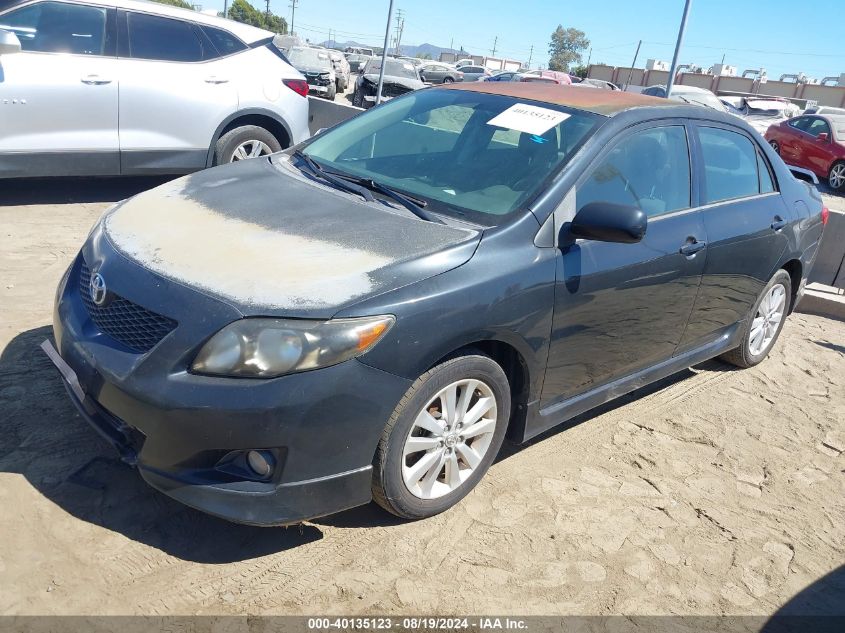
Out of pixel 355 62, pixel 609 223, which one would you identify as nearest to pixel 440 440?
pixel 609 223

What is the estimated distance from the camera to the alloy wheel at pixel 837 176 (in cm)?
1702

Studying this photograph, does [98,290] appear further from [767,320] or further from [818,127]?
[818,127]

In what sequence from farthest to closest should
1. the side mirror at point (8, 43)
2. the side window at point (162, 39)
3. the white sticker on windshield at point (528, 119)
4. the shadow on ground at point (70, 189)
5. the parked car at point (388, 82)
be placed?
the parked car at point (388, 82), the shadow on ground at point (70, 189), the side window at point (162, 39), the side mirror at point (8, 43), the white sticker on windshield at point (528, 119)

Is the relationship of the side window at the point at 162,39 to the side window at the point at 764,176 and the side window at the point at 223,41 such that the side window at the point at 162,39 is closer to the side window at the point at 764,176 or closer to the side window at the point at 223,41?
the side window at the point at 223,41

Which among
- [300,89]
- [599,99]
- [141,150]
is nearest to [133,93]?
[141,150]

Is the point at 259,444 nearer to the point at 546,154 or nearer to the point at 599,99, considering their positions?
the point at 546,154

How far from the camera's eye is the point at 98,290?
9.75 ft

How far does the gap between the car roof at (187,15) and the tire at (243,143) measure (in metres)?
0.92

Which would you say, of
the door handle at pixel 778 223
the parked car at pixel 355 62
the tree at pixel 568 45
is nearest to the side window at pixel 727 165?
the door handle at pixel 778 223

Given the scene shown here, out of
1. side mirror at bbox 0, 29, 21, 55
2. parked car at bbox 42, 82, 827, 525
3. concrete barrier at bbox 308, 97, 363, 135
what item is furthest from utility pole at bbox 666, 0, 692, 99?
side mirror at bbox 0, 29, 21, 55

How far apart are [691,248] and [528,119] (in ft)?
3.54

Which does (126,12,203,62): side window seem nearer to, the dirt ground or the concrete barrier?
the concrete barrier

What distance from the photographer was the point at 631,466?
393 centimetres

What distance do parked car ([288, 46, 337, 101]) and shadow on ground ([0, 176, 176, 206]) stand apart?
63.6ft
